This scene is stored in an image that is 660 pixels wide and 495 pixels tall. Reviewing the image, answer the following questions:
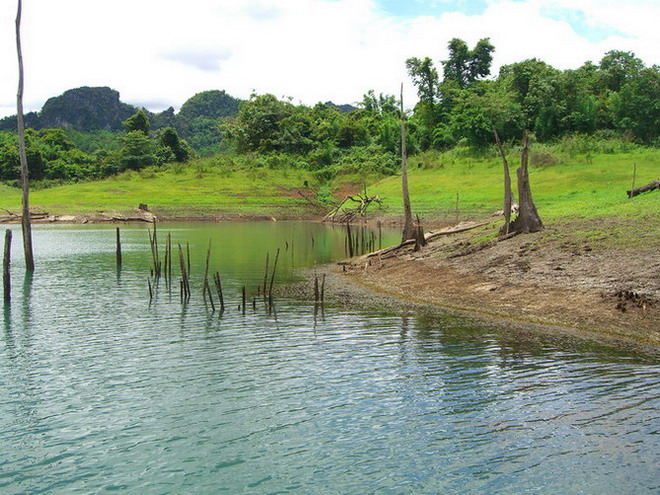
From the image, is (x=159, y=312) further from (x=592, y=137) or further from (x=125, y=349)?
(x=592, y=137)

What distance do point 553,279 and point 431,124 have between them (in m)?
80.8

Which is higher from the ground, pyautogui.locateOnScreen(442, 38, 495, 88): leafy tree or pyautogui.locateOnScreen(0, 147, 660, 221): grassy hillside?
pyautogui.locateOnScreen(442, 38, 495, 88): leafy tree

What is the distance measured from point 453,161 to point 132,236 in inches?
1665

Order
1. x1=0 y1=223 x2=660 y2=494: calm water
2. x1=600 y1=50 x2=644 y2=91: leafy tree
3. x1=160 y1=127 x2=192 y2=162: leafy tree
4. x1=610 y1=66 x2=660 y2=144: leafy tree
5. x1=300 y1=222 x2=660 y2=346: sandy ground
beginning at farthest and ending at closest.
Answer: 1. x1=160 y1=127 x2=192 y2=162: leafy tree
2. x1=600 y1=50 x2=644 y2=91: leafy tree
3. x1=610 y1=66 x2=660 y2=144: leafy tree
4. x1=300 y1=222 x2=660 y2=346: sandy ground
5. x1=0 y1=223 x2=660 y2=494: calm water

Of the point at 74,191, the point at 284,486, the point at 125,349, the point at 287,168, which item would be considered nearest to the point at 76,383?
the point at 125,349

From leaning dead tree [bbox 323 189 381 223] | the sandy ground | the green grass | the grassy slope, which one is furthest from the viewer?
the grassy slope

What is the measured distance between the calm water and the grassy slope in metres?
56.6

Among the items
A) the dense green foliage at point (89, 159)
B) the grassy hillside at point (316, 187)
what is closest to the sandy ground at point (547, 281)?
the grassy hillside at point (316, 187)

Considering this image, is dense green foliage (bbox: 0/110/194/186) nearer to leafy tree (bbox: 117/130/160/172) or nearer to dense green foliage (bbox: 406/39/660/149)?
leafy tree (bbox: 117/130/160/172)

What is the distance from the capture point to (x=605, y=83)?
284 feet

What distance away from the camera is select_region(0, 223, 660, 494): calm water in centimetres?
901

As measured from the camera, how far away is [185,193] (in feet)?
271

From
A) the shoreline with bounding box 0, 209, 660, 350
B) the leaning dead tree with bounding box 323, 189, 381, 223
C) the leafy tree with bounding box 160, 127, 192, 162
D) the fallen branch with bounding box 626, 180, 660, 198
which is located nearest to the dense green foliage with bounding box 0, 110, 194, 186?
the leafy tree with bounding box 160, 127, 192, 162

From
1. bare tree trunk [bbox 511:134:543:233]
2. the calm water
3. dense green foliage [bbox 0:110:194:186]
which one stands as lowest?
the calm water
